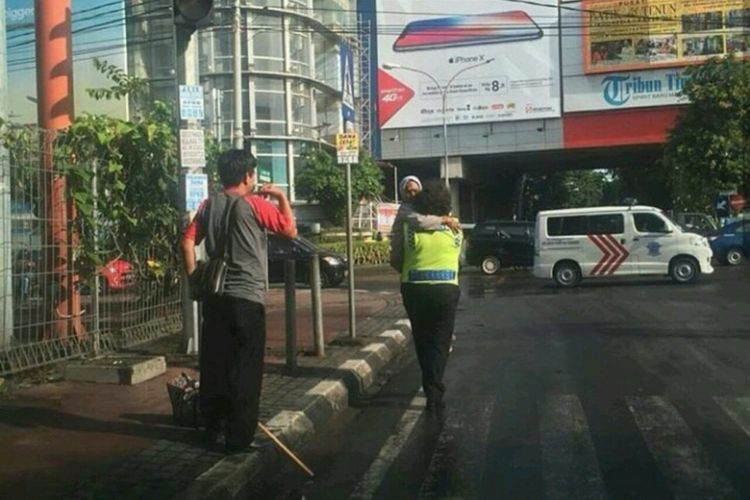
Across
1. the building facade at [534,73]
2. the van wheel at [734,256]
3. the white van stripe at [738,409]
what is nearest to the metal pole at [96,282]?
the white van stripe at [738,409]

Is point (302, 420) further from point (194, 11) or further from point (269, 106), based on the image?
point (269, 106)

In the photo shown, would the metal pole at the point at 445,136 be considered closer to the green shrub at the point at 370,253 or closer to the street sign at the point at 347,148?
the green shrub at the point at 370,253

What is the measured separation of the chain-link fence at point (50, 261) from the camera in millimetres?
7984

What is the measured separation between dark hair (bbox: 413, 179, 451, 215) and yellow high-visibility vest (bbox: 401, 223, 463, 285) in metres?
0.18

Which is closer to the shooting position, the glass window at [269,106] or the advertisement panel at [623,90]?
the advertisement panel at [623,90]

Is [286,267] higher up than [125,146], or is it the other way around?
[125,146]

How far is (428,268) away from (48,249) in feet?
12.3

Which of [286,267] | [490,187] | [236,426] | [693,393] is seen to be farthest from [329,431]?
[490,187]

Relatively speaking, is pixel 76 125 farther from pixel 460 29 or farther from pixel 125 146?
pixel 460 29

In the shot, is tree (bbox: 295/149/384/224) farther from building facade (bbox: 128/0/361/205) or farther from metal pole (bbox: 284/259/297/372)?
metal pole (bbox: 284/259/297/372)

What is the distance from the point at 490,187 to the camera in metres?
64.9

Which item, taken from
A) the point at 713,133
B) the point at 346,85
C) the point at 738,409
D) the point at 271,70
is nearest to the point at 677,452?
the point at 738,409

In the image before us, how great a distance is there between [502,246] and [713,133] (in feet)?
38.3

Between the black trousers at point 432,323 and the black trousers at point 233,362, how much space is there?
1822 millimetres
